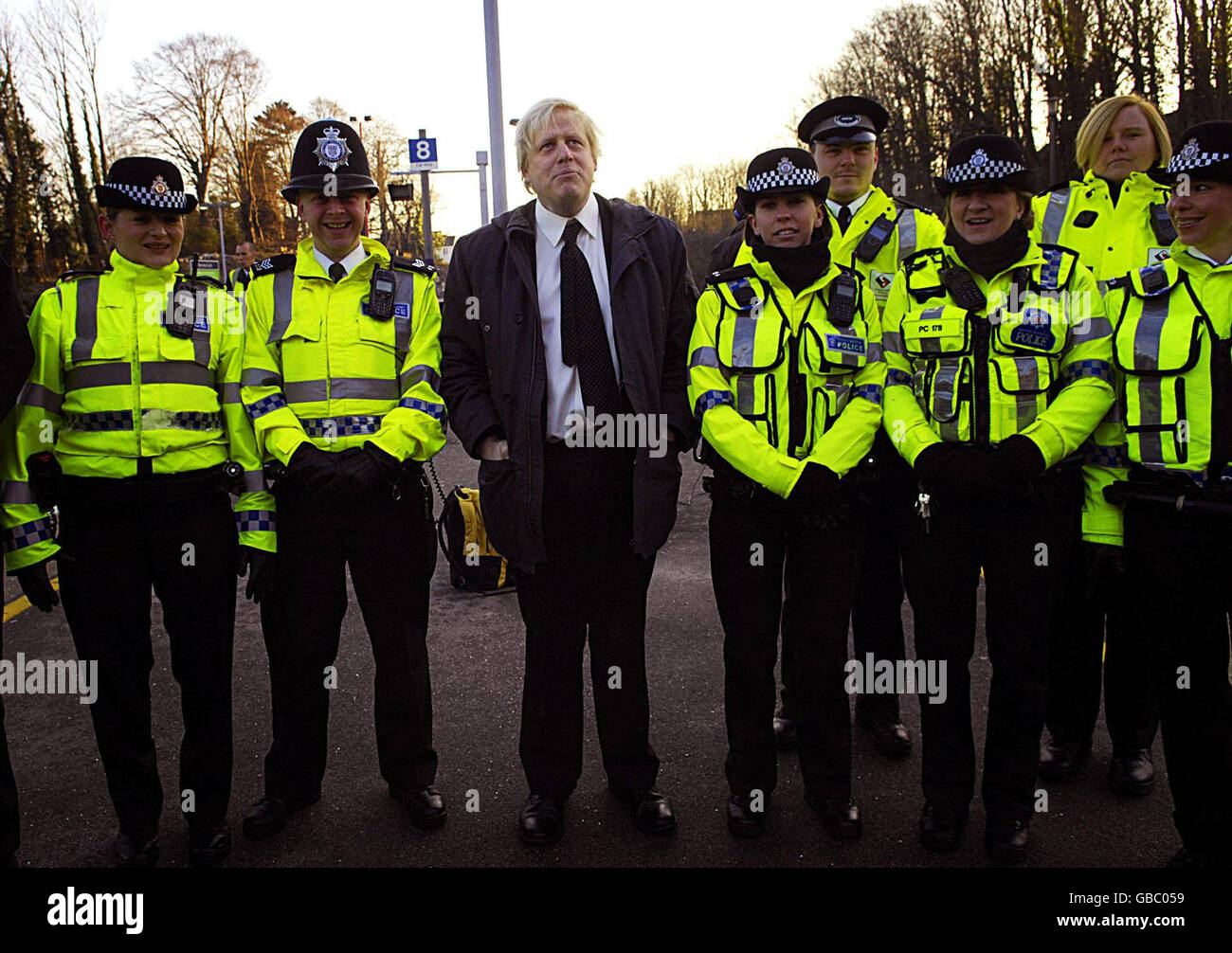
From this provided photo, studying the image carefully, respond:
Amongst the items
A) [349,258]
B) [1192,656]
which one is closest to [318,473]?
[349,258]

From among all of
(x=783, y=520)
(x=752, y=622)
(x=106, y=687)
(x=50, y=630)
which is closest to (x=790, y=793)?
(x=752, y=622)

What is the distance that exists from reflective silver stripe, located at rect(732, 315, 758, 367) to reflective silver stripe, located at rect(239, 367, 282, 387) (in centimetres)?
168

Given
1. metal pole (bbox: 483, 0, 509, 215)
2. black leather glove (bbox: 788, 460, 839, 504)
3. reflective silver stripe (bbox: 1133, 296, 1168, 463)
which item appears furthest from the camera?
metal pole (bbox: 483, 0, 509, 215)

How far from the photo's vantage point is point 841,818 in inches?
131

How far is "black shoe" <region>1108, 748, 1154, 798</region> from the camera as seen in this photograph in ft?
11.6

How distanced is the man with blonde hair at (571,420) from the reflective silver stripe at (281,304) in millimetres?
568

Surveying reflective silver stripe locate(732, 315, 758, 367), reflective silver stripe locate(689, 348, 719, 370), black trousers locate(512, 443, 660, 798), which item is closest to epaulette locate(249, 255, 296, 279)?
black trousers locate(512, 443, 660, 798)

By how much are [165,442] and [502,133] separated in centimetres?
833

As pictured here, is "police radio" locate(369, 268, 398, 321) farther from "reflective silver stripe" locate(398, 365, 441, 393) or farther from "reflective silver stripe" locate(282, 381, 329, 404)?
"reflective silver stripe" locate(282, 381, 329, 404)

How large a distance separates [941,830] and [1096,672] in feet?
3.56

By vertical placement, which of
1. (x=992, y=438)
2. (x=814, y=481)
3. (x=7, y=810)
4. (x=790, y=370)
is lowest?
(x=7, y=810)

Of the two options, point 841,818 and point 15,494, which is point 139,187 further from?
point 841,818

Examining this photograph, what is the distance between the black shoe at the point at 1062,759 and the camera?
3.69 metres

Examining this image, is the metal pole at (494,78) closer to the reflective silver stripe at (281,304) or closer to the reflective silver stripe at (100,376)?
the reflective silver stripe at (281,304)
